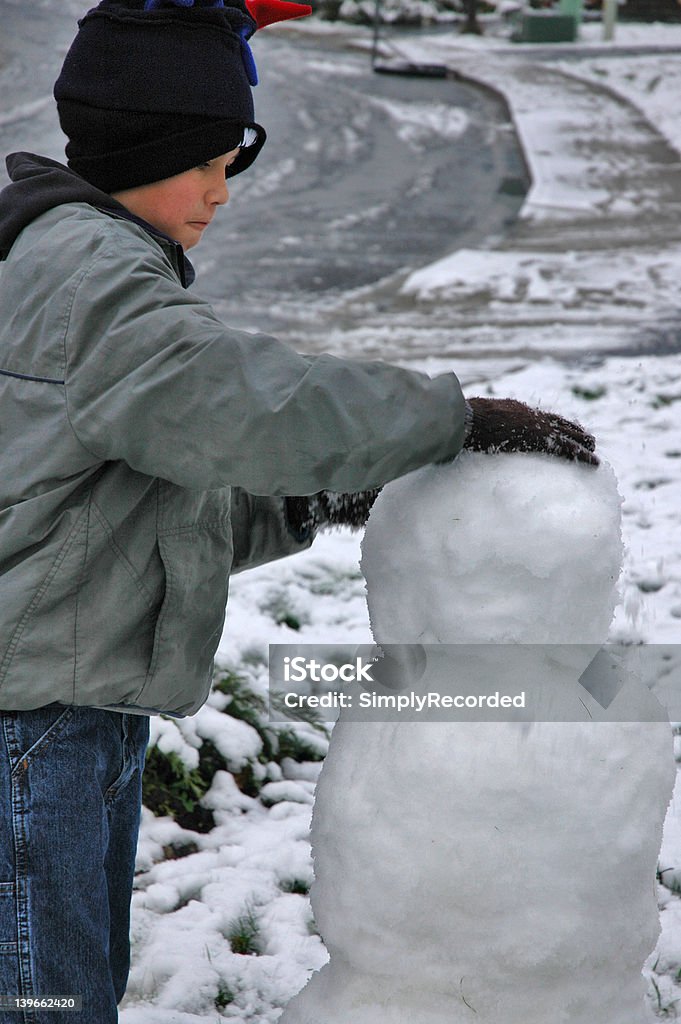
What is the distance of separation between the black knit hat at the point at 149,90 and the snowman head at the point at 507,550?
0.60m

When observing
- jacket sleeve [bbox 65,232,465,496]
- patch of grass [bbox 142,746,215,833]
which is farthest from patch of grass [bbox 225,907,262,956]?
jacket sleeve [bbox 65,232,465,496]

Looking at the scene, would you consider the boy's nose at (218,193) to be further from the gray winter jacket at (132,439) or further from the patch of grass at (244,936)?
the patch of grass at (244,936)

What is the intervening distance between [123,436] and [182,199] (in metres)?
0.52

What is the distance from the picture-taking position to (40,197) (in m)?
1.62

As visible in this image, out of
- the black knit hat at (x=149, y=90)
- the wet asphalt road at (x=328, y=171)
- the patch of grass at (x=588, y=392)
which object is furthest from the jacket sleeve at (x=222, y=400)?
the wet asphalt road at (x=328, y=171)

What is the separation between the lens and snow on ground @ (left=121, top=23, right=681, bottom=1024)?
2438 millimetres

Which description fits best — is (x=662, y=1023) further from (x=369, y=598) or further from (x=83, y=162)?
(x=83, y=162)

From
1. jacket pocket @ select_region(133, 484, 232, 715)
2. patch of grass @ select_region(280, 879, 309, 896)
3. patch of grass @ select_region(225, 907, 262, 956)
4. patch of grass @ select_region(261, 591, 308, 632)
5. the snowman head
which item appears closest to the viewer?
the snowman head

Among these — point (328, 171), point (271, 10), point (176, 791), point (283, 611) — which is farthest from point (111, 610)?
point (328, 171)

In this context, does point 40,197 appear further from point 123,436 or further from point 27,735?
point 27,735

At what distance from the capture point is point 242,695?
10.6 feet

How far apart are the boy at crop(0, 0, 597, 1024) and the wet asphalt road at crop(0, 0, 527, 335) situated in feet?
19.0

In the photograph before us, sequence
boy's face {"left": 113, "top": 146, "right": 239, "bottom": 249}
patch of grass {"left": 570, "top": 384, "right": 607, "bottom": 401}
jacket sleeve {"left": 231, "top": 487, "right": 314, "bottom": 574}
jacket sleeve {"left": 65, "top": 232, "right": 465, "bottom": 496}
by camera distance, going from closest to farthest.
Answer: jacket sleeve {"left": 65, "top": 232, "right": 465, "bottom": 496}
boy's face {"left": 113, "top": 146, "right": 239, "bottom": 249}
jacket sleeve {"left": 231, "top": 487, "right": 314, "bottom": 574}
patch of grass {"left": 570, "top": 384, "right": 607, "bottom": 401}

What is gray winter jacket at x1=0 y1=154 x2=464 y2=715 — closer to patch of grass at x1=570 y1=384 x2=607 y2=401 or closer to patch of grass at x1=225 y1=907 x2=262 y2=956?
patch of grass at x1=225 y1=907 x2=262 y2=956
